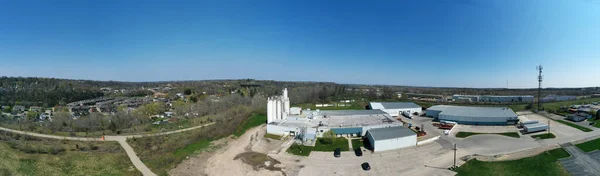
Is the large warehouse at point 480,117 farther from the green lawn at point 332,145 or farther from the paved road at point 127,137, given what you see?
the paved road at point 127,137

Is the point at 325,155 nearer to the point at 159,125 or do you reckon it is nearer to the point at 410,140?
the point at 410,140

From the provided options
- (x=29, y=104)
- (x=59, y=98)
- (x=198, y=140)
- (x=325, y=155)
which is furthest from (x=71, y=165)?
(x=59, y=98)

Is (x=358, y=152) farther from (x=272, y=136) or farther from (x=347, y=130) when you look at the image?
(x=272, y=136)

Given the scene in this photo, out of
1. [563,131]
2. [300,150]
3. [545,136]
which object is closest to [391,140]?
[300,150]

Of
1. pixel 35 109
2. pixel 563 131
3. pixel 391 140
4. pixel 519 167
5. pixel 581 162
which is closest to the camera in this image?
pixel 519 167

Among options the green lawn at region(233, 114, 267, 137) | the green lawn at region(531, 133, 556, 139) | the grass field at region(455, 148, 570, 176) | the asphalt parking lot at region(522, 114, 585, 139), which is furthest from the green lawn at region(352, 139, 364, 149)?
the asphalt parking lot at region(522, 114, 585, 139)
